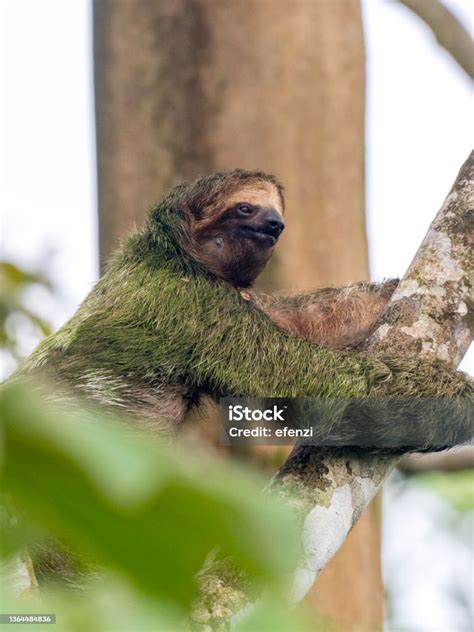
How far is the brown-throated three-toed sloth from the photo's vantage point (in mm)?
4043

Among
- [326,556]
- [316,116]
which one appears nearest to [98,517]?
[326,556]

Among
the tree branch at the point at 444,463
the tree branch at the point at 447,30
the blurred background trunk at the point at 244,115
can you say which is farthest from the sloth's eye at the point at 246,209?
the blurred background trunk at the point at 244,115

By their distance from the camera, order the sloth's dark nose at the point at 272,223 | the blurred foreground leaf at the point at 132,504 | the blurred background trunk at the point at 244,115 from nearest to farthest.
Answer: the blurred foreground leaf at the point at 132,504 → the sloth's dark nose at the point at 272,223 → the blurred background trunk at the point at 244,115

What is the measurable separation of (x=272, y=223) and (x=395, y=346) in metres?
1.26

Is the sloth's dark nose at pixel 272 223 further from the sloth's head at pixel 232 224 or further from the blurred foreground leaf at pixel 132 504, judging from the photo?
the blurred foreground leaf at pixel 132 504

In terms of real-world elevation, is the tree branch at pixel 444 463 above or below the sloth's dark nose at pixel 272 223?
below

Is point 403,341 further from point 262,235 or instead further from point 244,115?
point 244,115

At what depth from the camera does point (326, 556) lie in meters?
3.22

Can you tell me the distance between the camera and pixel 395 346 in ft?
13.1

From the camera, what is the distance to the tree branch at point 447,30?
7281 mm

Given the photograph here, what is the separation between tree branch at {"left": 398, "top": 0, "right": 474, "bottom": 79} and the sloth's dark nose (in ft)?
10.2

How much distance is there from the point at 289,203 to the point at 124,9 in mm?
2478

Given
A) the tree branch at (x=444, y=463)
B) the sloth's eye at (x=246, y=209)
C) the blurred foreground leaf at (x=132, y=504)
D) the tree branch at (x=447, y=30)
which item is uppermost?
the tree branch at (x=447, y=30)

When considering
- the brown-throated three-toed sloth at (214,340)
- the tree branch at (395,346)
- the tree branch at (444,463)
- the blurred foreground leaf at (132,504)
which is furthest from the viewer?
the tree branch at (444,463)
